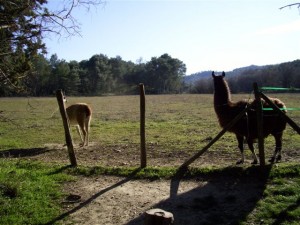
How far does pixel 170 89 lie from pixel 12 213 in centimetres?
10022

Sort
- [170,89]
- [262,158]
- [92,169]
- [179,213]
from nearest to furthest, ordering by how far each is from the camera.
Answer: [179,213] → [262,158] → [92,169] → [170,89]

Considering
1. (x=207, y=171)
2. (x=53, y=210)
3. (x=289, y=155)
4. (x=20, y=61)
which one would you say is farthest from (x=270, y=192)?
(x=20, y=61)

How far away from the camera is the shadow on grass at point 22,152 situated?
11883 mm

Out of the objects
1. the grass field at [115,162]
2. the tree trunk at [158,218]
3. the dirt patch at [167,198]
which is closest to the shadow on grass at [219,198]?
the dirt patch at [167,198]

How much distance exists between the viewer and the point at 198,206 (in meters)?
6.61

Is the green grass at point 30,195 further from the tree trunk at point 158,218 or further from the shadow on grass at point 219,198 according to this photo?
the tree trunk at point 158,218

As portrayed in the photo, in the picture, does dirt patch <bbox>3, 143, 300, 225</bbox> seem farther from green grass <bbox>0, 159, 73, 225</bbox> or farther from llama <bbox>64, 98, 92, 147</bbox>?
llama <bbox>64, 98, 92, 147</bbox>

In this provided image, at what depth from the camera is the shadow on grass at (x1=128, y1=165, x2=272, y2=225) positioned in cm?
617

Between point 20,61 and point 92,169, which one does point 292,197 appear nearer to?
point 92,169

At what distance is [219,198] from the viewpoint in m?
6.89

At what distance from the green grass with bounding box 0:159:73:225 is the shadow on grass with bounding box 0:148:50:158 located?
2.40m

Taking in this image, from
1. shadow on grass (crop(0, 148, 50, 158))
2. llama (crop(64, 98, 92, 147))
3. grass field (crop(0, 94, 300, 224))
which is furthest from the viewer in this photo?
llama (crop(64, 98, 92, 147))

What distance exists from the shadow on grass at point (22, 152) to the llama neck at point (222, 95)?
661 cm

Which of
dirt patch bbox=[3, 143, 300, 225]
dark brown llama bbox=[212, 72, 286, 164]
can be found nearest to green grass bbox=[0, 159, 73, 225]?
dirt patch bbox=[3, 143, 300, 225]
